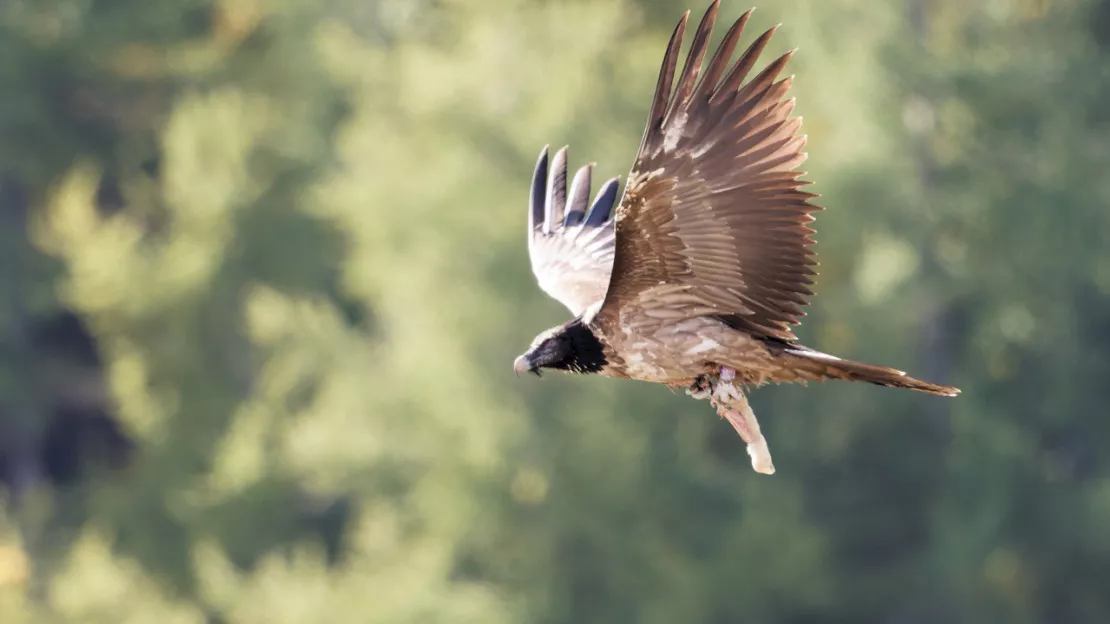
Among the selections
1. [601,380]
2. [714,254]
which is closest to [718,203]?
[714,254]

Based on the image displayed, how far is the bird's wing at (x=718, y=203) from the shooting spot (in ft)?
18.3

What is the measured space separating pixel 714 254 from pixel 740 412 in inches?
24.4

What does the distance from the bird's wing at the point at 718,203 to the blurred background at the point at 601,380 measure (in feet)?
31.8

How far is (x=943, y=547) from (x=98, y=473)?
508 inches

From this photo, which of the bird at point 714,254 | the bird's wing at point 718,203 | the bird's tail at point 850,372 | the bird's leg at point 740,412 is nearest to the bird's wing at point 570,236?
the bird at point 714,254

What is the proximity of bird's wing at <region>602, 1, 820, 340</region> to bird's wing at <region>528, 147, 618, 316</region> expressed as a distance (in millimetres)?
1101

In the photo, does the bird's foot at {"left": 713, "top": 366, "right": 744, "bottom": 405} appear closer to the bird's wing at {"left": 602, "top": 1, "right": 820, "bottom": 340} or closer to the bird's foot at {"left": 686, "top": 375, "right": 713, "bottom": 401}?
the bird's foot at {"left": 686, "top": 375, "right": 713, "bottom": 401}

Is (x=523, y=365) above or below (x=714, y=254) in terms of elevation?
above

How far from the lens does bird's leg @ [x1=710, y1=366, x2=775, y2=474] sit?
607cm

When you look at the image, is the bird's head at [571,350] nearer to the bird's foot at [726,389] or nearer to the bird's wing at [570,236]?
the bird's foot at [726,389]

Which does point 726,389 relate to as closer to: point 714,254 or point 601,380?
point 714,254

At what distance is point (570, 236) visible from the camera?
739 cm

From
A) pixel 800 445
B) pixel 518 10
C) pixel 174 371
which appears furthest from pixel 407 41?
Result: pixel 800 445

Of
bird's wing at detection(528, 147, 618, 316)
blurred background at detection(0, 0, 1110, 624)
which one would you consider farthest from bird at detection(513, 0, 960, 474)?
blurred background at detection(0, 0, 1110, 624)
